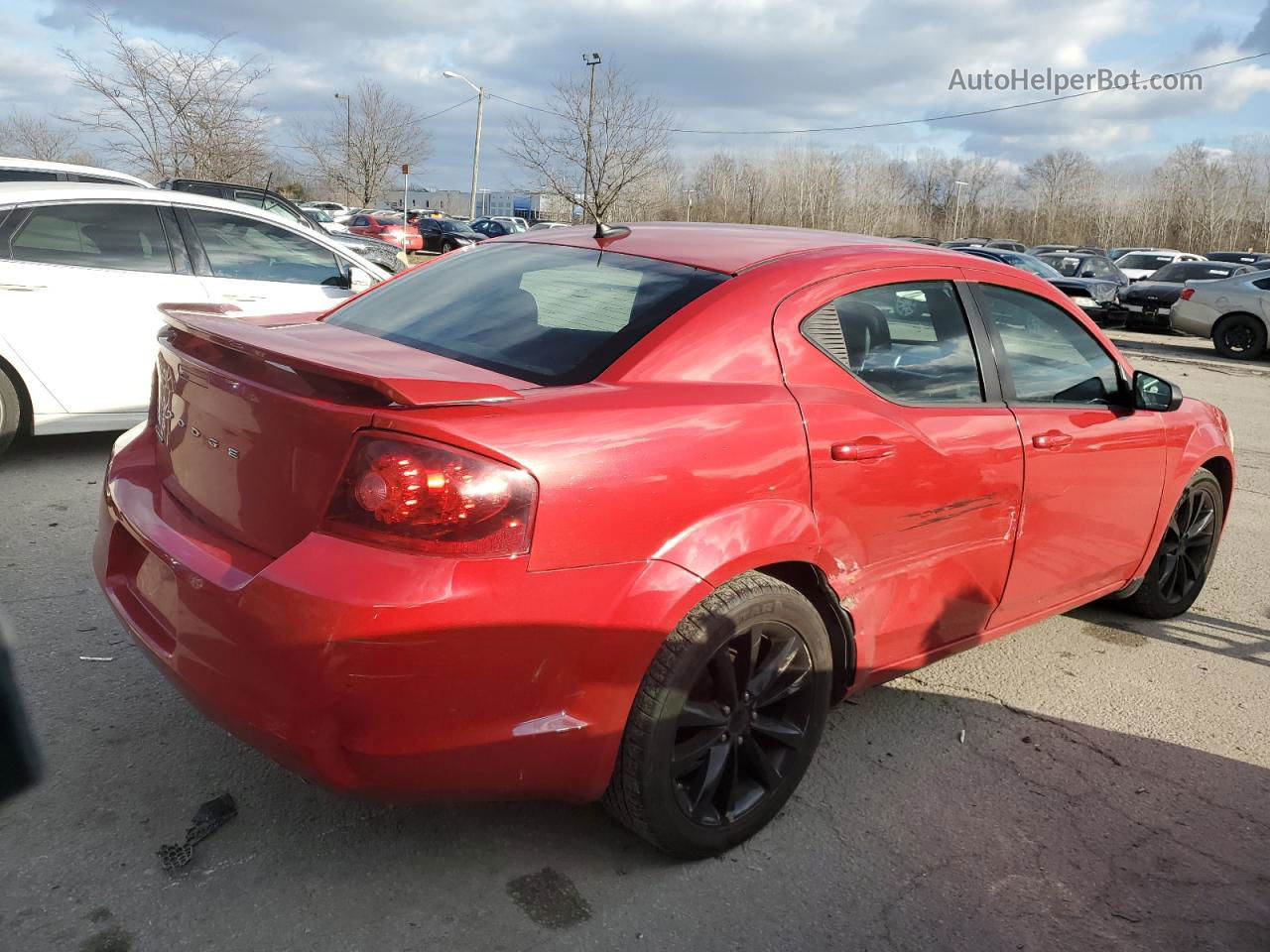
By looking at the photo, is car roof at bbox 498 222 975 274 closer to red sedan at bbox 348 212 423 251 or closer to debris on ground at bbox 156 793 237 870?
debris on ground at bbox 156 793 237 870

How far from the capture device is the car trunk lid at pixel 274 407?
2.16m

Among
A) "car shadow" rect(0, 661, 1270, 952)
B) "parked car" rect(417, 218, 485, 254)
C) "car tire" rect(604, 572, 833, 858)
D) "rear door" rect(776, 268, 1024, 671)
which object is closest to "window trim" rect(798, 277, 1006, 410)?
"rear door" rect(776, 268, 1024, 671)

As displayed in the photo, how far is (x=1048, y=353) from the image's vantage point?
3.68 meters

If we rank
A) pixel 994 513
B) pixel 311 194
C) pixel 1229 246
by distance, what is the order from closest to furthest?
pixel 994 513
pixel 1229 246
pixel 311 194

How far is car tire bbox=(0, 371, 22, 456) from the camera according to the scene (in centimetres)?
559

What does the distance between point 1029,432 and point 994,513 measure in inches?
13.2

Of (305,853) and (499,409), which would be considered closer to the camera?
(499,409)

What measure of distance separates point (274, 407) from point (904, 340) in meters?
1.89

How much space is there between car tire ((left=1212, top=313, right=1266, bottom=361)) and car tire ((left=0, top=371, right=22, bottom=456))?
57.7 ft

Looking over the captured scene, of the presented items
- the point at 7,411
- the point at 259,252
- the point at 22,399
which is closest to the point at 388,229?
the point at 259,252

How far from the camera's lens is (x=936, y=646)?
3211 millimetres

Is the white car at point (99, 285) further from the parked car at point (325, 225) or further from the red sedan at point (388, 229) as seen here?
the red sedan at point (388, 229)

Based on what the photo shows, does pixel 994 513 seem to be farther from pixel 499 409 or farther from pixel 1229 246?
pixel 1229 246

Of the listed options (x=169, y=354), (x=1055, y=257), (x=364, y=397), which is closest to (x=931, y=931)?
(x=364, y=397)
